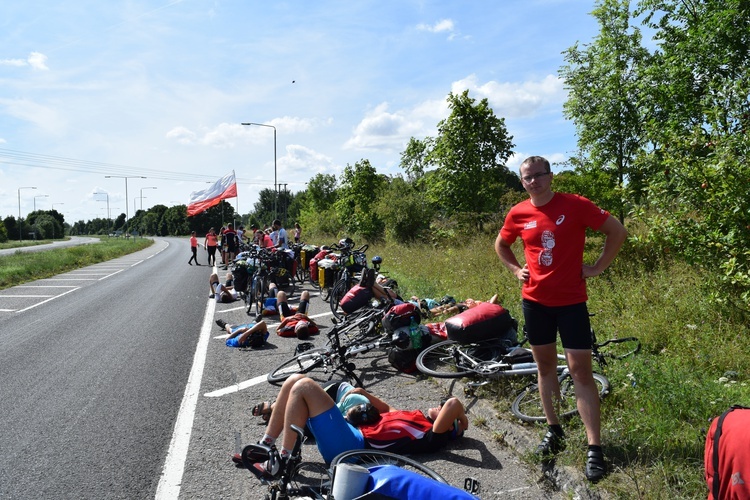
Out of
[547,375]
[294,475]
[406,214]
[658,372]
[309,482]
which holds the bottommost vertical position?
[309,482]

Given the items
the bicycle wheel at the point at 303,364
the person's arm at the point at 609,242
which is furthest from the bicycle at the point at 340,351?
the person's arm at the point at 609,242

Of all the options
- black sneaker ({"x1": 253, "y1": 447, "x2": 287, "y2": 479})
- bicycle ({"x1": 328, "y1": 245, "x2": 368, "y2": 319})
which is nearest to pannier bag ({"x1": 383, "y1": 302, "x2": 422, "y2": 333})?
black sneaker ({"x1": 253, "y1": 447, "x2": 287, "y2": 479})

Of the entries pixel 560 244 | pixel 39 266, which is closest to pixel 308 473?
pixel 560 244

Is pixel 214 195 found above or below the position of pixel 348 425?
above

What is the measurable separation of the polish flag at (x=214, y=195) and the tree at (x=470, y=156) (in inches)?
597

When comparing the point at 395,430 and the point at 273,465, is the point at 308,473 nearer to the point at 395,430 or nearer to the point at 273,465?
the point at 273,465

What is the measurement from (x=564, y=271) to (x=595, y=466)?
1.24 meters

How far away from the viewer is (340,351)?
5828 mm

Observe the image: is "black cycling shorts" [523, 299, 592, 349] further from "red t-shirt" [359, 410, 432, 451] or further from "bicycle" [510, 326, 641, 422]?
"red t-shirt" [359, 410, 432, 451]

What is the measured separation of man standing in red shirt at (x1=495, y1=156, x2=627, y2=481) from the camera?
332cm

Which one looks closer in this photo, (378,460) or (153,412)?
(378,460)

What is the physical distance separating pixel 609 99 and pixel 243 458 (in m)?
10.8

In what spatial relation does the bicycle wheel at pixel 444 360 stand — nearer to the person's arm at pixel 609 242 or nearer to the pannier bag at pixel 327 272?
the person's arm at pixel 609 242

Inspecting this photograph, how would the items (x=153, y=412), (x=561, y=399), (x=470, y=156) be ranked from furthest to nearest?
(x=470, y=156), (x=153, y=412), (x=561, y=399)
